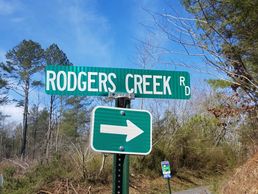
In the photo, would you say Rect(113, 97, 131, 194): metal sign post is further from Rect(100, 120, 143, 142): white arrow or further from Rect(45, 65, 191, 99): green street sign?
Rect(45, 65, 191, 99): green street sign

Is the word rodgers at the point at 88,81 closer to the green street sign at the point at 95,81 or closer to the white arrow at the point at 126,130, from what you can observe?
the green street sign at the point at 95,81

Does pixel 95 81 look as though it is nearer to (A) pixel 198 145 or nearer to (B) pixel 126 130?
(B) pixel 126 130

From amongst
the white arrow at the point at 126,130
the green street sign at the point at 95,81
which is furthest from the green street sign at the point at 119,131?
the green street sign at the point at 95,81

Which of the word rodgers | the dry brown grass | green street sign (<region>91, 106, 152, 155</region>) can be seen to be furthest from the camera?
the dry brown grass

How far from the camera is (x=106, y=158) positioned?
23.1 meters

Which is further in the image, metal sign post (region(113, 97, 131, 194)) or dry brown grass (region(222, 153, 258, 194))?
dry brown grass (region(222, 153, 258, 194))

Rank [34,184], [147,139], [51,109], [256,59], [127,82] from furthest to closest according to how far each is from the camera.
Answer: [51,109]
[34,184]
[256,59]
[127,82]
[147,139]

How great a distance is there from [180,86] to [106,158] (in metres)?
20.2

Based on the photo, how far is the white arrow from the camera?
2.76 m

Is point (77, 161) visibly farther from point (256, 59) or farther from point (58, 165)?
point (256, 59)

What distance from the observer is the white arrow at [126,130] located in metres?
2.76

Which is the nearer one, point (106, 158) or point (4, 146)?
point (106, 158)

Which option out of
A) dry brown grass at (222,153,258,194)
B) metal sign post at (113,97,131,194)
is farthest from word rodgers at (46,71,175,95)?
dry brown grass at (222,153,258,194)

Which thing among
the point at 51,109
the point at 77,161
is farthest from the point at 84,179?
the point at 51,109
